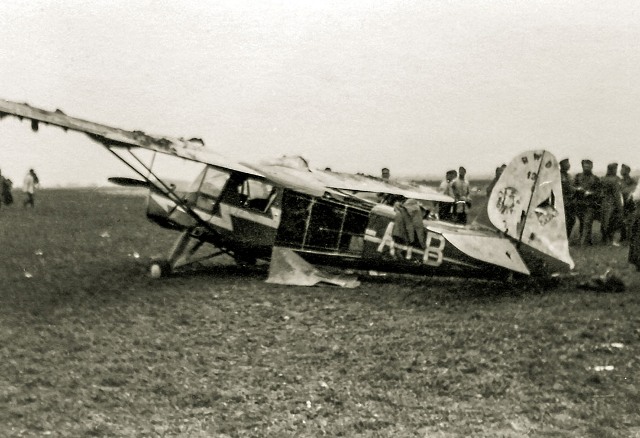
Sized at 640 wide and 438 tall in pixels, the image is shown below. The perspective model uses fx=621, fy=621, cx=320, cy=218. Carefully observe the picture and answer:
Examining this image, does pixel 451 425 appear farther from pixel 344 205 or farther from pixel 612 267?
pixel 612 267

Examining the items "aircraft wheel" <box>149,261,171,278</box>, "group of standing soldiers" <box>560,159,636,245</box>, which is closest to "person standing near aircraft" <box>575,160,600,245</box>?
"group of standing soldiers" <box>560,159,636,245</box>

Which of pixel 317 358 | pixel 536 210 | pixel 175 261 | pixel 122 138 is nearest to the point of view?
pixel 317 358

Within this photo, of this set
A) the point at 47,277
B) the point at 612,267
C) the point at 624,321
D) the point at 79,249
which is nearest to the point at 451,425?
the point at 624,321

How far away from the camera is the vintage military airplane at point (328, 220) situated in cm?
734

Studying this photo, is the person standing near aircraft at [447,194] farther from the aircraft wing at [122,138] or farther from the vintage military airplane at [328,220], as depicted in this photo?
the aircraft wing at [122,138]

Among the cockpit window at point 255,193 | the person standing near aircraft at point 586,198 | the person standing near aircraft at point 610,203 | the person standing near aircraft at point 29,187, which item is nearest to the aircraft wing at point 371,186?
the cockpit window at point 255,193

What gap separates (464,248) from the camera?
7.28 m

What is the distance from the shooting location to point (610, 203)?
480 inches

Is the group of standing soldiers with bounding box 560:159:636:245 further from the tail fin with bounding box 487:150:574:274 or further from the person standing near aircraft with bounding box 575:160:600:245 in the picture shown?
the tail fin with bounding box 487:150:574:274

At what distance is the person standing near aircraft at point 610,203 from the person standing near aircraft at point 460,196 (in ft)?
8.76

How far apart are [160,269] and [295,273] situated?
7.00 feet

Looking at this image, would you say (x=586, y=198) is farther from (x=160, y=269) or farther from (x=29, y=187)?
(x=29, y=187)

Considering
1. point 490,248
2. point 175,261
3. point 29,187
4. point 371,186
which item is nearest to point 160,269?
point 175,261

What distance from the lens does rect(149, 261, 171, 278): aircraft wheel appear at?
921cm
